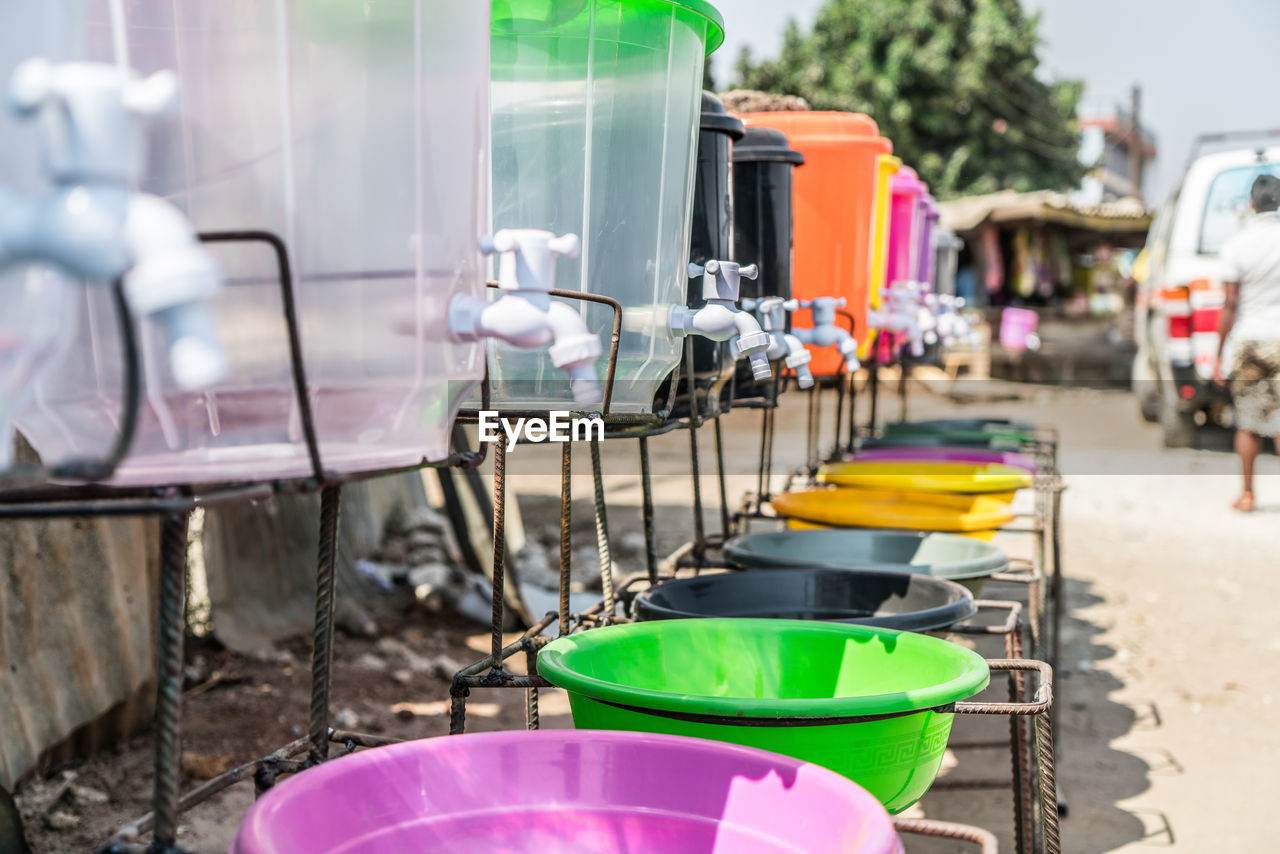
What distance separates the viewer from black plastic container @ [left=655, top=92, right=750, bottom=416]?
4.44ft

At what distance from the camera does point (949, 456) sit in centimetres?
290

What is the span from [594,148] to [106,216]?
604mm

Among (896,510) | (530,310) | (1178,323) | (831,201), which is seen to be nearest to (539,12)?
(530,310)

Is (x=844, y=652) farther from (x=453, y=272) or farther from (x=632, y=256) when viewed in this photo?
(x=453, y=272)

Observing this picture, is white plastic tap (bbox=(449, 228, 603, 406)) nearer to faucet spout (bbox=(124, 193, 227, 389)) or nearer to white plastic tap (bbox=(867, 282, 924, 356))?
faucet spout (bbox=(124, 193, 227, 389))

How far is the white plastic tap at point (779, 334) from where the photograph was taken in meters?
1.35

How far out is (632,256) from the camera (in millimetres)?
1075

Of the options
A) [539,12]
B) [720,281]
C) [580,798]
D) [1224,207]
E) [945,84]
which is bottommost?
[580,798]

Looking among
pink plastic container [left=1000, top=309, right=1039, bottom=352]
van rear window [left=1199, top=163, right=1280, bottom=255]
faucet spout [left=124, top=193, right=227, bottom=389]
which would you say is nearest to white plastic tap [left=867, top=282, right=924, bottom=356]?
faucet spout [left=124, top=193, right=227, bottom=389]

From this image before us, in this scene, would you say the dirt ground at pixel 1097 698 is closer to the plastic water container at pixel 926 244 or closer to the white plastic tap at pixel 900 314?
the white plastic tap at pixel 900 314

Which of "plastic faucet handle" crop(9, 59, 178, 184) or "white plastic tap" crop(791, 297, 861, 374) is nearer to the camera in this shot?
"plastic faucet handle" crop(9, 59, 178, 184)

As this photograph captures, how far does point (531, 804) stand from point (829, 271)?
1.44m

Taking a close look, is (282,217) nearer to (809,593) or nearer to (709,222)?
(709,222)

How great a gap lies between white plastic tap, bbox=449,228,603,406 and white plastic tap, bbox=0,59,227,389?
0.23 metres
